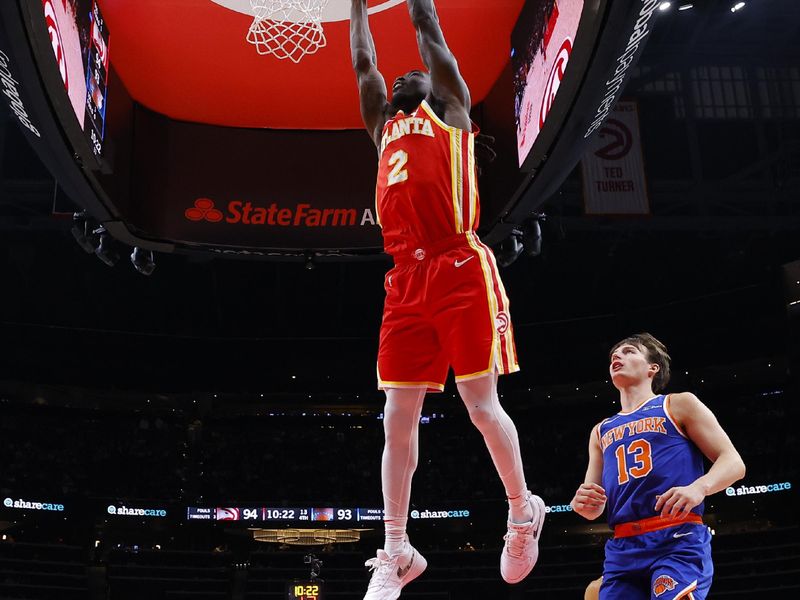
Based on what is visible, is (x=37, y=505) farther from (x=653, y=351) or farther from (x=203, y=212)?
(x=653, y=351)

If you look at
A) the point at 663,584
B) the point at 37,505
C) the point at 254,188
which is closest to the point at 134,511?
the point at 37,505

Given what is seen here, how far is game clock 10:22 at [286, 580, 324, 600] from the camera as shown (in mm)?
15820

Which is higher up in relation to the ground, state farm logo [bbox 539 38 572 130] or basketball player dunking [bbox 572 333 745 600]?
state farm logo [bbox 539 38 572 130]

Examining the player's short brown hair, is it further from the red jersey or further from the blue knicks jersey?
the red jersey

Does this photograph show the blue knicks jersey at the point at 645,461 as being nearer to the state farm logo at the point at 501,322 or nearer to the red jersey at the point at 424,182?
the state farm logo at the point at 501,322

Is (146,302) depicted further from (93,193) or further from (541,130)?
(541,130)

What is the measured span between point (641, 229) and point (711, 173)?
68.9 inches

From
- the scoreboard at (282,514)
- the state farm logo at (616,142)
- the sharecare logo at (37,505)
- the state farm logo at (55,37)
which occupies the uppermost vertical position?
the state farm logo at (616,142)

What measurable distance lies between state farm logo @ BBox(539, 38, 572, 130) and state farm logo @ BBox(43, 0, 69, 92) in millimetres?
2716

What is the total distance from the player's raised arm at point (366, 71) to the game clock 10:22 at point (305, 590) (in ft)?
44.0

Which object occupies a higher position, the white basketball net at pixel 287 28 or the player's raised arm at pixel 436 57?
the white basketball net at pixel 287 28

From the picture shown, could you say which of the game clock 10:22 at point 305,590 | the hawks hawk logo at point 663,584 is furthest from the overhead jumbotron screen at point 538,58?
the game clock 10:22 at point 305,590

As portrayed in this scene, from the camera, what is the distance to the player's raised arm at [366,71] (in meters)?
3.98

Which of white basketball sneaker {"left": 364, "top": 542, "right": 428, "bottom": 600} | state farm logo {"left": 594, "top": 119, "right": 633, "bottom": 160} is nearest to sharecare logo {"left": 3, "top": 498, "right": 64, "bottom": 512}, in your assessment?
state farm logo {"left": 594, "top": 119, "right": 633, "bottom": 160}
